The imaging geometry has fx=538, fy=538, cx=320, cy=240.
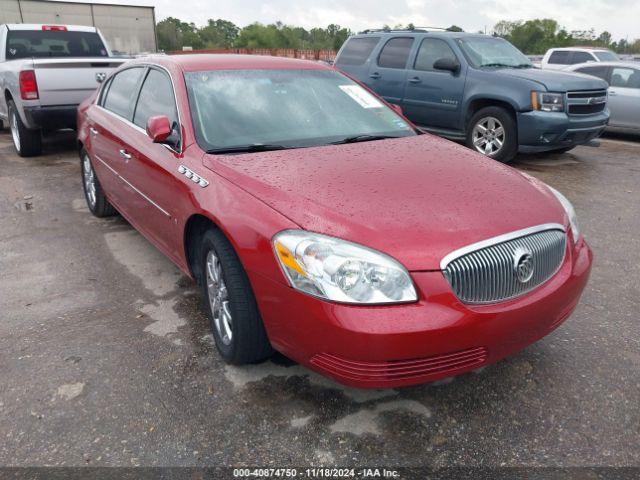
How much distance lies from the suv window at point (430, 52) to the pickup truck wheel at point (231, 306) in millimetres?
6235

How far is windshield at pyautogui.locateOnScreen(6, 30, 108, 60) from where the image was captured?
8592 mm

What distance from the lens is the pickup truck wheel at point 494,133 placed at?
7215 mm

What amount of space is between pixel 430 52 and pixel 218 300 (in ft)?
21.4

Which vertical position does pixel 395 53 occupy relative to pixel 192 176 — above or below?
above

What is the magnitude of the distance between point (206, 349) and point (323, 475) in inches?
43.8

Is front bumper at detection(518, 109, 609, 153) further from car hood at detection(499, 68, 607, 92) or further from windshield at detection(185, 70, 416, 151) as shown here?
windshield at detection(185, 70, 416, 151)

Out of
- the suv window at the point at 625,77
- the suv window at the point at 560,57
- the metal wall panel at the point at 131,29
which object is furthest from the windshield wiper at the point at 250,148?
the metal wall panel at the point at 131,29

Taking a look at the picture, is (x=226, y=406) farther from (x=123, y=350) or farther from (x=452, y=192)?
(x=452, y=192)

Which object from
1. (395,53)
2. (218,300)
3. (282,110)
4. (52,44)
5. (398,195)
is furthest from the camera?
(52,44)

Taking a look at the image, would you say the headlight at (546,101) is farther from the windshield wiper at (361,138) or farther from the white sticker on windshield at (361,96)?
the windshield wiper at (361,138)

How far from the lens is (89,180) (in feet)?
17.1

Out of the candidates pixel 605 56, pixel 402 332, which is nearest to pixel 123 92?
pixel 402 332

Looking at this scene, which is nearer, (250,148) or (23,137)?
(250,148)

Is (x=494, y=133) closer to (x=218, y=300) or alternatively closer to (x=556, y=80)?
(x=556, y=80)
